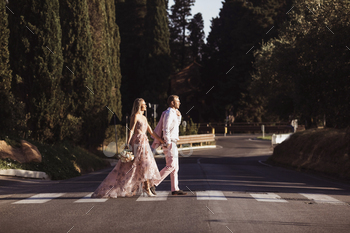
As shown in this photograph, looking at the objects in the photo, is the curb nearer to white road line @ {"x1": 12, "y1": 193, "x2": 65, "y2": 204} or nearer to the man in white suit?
white road line @ {"x1": 12, "y1": 193, "x2": 65, "y2": 204}

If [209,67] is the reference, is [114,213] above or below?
below

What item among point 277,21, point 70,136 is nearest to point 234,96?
point 277,21

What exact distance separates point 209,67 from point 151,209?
2394 inches

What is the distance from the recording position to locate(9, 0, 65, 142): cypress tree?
19578 millimetres

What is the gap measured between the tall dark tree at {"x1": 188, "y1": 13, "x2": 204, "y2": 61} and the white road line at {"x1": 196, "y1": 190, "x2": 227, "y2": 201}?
71.8 meters

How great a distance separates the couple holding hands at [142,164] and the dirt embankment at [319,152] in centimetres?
865

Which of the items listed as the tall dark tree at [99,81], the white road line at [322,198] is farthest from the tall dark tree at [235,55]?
the white road line at [322,198]

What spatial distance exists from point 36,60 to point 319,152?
43.6 ft

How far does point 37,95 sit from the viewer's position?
19.6 m

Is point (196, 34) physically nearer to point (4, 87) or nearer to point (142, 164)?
point (4, 87)

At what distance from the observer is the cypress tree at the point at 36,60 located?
19.6m

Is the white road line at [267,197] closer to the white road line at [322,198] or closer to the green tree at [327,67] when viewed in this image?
the white road line at [322,198]

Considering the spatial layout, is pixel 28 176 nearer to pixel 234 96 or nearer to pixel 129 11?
pixel 234 96

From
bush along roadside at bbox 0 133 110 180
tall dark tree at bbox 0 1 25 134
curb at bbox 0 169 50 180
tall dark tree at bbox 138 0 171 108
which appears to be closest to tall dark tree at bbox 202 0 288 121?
tall dark tree at bbox 138 0 171 108
